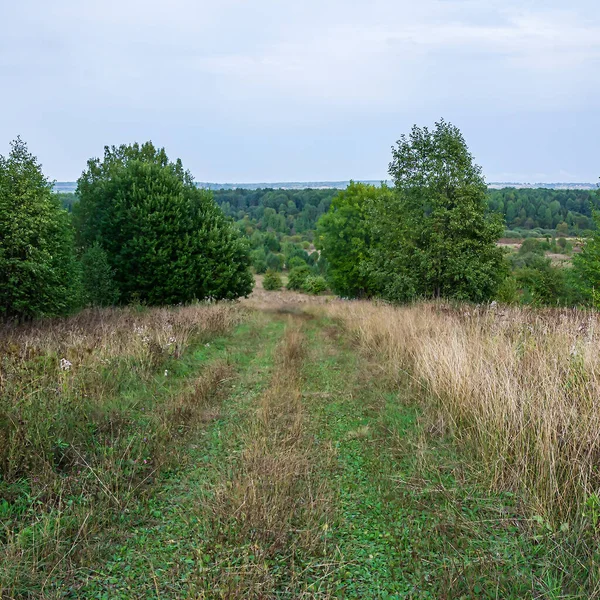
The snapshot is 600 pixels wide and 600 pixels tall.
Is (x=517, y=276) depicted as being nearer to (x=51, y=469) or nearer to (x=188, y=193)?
(x=188, y=193)

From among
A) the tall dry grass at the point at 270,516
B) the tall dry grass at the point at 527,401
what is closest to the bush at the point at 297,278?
the tall dry grass at the point at 527,401

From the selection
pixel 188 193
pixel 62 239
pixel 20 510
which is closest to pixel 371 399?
pixel 20 510

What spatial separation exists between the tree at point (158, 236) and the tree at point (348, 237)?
47.6 ft

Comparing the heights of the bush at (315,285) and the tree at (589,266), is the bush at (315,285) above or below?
below

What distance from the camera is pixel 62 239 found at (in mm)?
17641

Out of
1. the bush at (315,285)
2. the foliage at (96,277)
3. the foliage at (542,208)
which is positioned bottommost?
the bush at (315,285)

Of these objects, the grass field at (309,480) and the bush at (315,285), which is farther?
the bush at (315,285)

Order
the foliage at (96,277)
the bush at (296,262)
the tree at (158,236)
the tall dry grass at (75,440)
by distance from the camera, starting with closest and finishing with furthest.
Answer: the tall dry grass at (75,440), the foliage at (96,277), the tree at (158,236), the bush at (296,262)

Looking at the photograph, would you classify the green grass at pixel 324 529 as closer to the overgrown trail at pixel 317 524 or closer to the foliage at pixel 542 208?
the overgrown trail at pixel 317 524

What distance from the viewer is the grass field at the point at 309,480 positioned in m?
3.10

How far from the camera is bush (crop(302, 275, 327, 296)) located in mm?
67425

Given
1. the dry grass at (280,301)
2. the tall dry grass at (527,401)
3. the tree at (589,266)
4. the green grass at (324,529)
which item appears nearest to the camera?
the green grass at (324,529)

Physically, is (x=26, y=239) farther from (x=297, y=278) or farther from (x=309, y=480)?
(x=297, y=278)

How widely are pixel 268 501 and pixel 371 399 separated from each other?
12.0 ft
